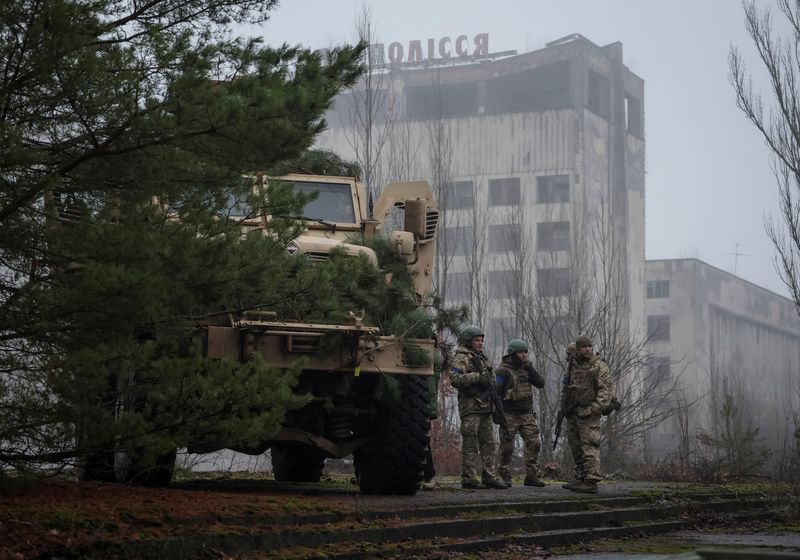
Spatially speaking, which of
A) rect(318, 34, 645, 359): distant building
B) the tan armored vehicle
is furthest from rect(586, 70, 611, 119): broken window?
the tan armored vehicle

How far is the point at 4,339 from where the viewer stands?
699 cm

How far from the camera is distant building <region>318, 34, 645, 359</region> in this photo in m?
55.3

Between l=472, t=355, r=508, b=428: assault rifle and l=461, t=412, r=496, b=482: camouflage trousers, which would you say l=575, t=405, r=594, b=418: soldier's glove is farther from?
l=461, t=412, r=496, b=482: camouflage trousers

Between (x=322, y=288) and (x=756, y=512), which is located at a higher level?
(x=322, y=288)

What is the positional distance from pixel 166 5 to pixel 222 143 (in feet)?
3.59

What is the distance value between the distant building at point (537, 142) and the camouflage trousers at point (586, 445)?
3780 cm

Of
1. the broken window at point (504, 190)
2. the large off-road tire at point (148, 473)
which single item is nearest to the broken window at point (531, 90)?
the broken window at point (504, 190)

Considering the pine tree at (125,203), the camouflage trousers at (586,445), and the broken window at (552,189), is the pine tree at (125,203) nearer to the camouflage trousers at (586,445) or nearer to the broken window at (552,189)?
the camouflage trousers at (586,445)

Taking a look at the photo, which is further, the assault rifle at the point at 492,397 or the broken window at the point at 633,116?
the broken window at the point at 633,116

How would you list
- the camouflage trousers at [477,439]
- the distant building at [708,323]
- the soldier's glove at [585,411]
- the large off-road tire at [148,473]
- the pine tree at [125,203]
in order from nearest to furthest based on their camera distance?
the pine tree at [125,203]
the large off-road tire at [148,473]
the soldier's glove at [585,411]
the camouflage trousers at [477,439]
the distant building at [708,323]

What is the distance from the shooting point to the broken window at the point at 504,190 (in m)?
57.0

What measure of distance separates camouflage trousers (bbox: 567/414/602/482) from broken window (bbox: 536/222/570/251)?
41630mm

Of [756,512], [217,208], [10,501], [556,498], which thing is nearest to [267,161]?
[217,208]

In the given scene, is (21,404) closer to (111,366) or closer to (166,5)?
(111,366)
